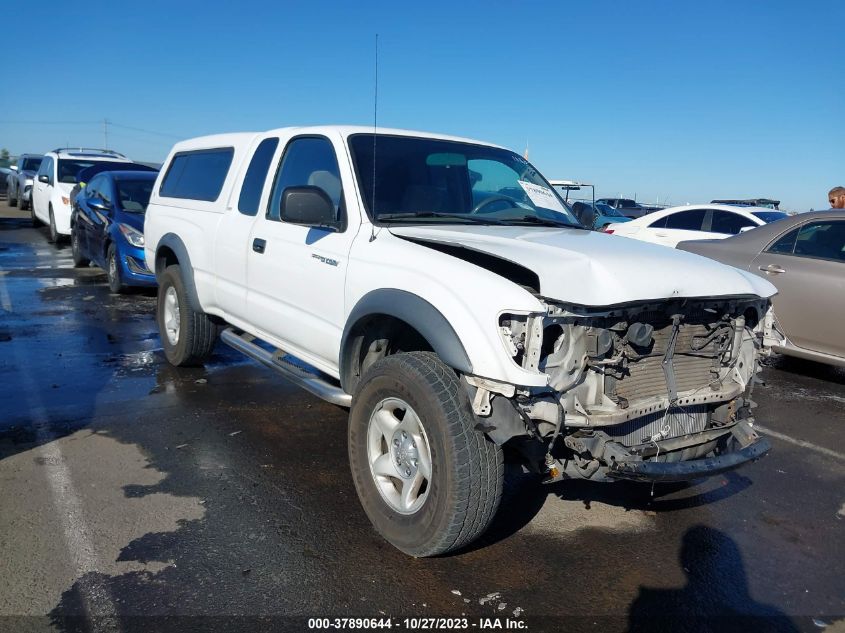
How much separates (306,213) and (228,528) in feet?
5.56

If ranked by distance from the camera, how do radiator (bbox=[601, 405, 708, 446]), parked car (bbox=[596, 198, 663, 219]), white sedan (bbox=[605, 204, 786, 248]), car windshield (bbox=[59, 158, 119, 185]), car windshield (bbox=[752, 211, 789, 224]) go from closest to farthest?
1. radiator (bbox=[601, 405, 708, 446])
2. white sedan (bbox=[605, 204, 786, 248])
3. car windshield (bbox=[752, 211, 789, 224])
4. car windshield (bbox=[59, 158, 119, 185])
5. parked car (bbox=[596, 198, 663, 219])

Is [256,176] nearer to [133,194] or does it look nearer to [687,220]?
[133,194]

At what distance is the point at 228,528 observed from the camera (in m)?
3.59

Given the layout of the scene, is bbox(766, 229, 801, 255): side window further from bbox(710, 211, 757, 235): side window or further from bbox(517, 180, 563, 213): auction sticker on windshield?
bbox(710, 211, 757, 235): side window

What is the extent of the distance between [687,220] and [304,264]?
34.3 feet

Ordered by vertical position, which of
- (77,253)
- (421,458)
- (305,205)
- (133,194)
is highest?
(133,194)

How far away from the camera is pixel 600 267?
3.04 meters

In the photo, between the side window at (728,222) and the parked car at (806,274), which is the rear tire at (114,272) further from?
the side window at (728,222)

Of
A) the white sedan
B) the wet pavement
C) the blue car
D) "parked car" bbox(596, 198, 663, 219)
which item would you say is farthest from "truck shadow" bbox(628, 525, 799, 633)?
"parked car" bbox(596, 198, 663, 219)

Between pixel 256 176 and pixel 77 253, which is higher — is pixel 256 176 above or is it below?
above

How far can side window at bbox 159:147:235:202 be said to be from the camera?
574 centimetres

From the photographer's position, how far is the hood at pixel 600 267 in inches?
118

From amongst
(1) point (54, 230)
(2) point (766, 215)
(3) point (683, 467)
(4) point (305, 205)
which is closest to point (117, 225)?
(4) point (305, 205)

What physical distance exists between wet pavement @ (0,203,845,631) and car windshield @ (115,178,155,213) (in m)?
4.97
